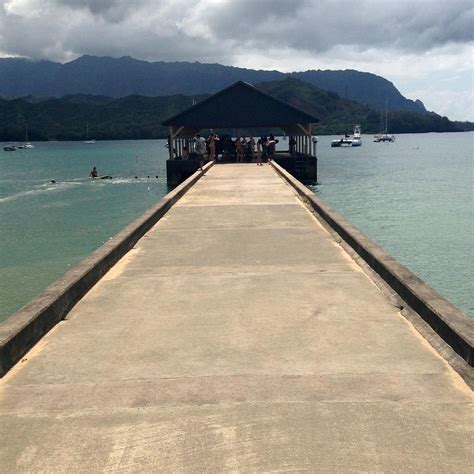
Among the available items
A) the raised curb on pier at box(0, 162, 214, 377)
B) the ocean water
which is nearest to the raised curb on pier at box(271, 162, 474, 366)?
the raised curb on pier at box(0, 162, 214, 377)

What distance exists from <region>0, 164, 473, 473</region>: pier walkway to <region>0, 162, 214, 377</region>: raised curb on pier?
0.13 metres

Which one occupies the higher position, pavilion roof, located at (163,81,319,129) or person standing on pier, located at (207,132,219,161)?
pavilion roof, located at (163,81,319,129)

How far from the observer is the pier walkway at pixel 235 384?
144 inches

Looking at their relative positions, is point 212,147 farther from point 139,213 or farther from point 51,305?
point 51,305

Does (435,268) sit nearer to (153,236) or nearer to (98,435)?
(153,236)

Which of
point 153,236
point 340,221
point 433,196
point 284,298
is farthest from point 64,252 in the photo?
point 433,196

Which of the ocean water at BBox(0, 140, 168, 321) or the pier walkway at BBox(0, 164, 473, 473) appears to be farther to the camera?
the ocean water at BBox(0, 140, 168, 321)

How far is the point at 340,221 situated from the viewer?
1206 centimetres

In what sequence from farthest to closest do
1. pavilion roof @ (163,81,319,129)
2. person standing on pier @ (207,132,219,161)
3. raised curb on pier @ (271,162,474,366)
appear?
pavilion roof @ (163,81,319,129), person standing on pier @ (207,132,219,161), raised curb on pier @ (271,162,474,366)

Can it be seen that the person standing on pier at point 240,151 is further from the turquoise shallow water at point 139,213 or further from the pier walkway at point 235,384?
the pier walkway at point 235,384

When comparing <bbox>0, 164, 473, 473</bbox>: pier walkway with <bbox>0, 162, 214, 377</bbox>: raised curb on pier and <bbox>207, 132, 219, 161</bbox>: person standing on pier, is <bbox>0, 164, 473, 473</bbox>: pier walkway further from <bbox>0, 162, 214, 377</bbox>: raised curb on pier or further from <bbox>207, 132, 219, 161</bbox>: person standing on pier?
<bbox>207, 132, 219, 161</bbox>: person standing on pier

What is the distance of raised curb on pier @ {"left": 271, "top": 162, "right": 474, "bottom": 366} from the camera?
523cm

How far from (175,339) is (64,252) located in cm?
1554

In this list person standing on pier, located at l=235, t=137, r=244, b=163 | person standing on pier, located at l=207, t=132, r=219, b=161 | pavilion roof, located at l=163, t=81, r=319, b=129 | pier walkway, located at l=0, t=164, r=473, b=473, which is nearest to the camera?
pier walkway, located at l=0, t=164, r=473, b=473
